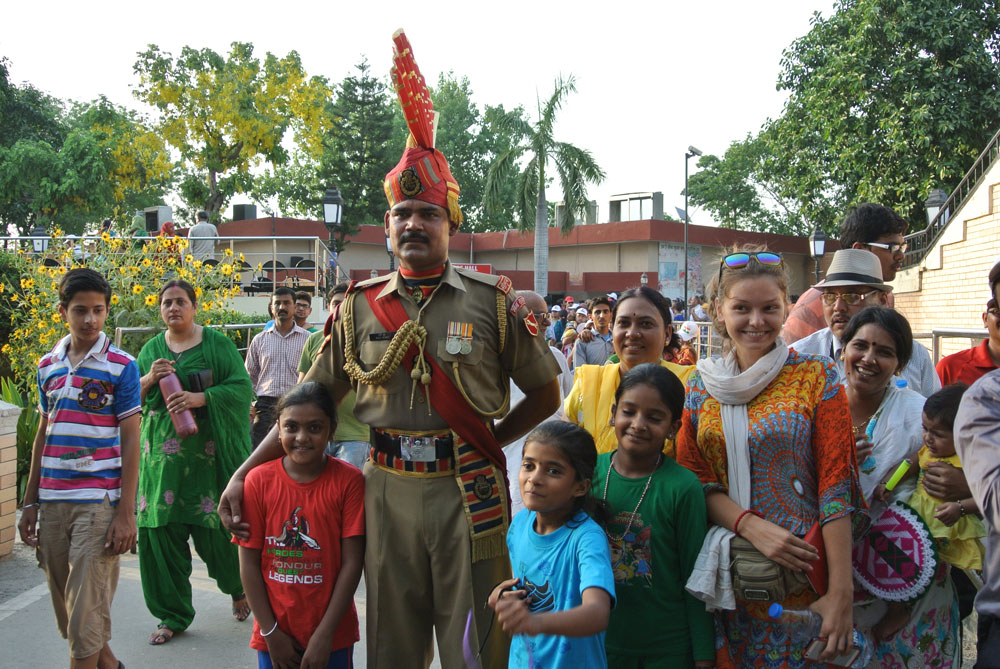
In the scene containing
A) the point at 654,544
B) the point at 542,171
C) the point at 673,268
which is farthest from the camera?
the point at 673,268

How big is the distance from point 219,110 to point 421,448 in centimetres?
2497

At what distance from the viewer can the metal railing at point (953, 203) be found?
1392 centimetres

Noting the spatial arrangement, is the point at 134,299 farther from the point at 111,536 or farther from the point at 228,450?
the point at 111,536

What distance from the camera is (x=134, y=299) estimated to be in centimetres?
795

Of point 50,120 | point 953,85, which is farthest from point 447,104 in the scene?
point 953,85

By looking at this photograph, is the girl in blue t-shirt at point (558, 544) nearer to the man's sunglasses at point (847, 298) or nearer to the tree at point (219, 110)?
the man's sunglasses at point (847, 298)

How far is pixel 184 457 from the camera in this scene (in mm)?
4559

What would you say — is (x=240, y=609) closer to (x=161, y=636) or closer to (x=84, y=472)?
(x=161, y=636)

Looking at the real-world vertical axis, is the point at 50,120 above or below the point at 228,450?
above

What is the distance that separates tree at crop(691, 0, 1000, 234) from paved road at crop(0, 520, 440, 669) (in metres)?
19.6

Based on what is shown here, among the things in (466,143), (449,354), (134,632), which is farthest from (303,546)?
(466,143)

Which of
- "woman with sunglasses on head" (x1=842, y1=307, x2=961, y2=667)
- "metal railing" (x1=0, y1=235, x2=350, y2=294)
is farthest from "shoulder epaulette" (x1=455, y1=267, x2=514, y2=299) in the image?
"metal railing" (x1=0, y1=235, x2=350, y2=294)

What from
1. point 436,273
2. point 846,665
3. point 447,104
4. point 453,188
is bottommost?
point 846,665

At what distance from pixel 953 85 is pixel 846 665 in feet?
68.3
